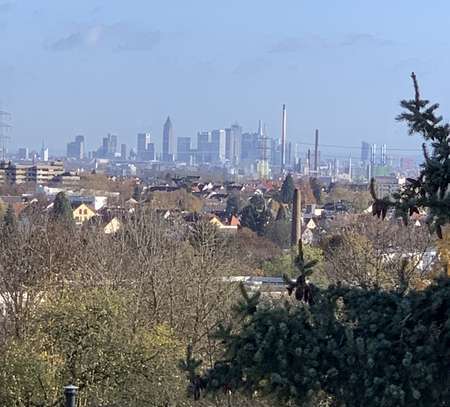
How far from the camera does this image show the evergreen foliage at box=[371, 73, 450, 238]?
616 cm

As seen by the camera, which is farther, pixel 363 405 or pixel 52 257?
pixel 52 257

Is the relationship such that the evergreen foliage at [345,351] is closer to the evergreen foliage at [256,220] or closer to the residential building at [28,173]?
the evergreen foliage at [256,220]

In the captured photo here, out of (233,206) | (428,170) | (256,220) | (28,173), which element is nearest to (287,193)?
(233,206)

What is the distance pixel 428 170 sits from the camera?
244 inches

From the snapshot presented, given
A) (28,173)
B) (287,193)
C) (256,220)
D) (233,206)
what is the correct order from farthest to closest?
(28,173) < (287,193) < (233,206) < (256,220)

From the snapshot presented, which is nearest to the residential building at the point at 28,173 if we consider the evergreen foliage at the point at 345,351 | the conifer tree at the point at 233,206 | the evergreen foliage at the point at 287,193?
the conifer tree at the point at 233,206

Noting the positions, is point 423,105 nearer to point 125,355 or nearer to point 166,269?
point 125,355

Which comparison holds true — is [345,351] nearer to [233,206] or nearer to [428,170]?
[428,170]

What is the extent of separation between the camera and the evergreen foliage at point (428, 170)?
20.2 feet

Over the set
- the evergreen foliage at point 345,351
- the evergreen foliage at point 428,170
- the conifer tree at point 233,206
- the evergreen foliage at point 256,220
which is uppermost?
the evergreen foliage at point 428,170

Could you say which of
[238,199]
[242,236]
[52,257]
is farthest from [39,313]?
[238,199]

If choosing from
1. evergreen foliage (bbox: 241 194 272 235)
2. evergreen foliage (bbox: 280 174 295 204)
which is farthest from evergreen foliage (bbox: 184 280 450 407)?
evergreen foliage (bbox: 280 174 295 204)

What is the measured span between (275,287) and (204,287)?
22.4 feet

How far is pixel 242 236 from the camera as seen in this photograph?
43.9m
